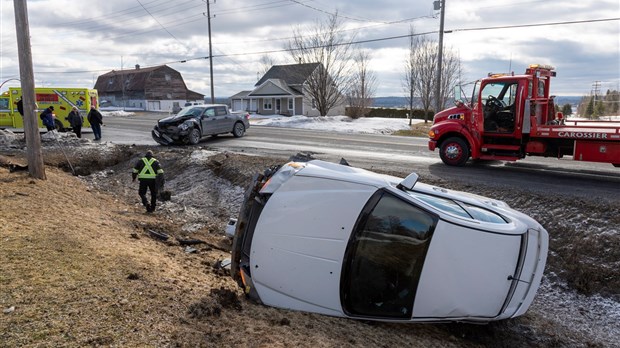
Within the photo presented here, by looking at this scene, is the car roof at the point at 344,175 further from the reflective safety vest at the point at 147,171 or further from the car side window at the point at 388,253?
the reflective safety vest at the point at 147,171

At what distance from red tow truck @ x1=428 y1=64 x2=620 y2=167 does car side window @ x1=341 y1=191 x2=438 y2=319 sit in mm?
7609

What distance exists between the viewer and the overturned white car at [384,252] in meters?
4.00

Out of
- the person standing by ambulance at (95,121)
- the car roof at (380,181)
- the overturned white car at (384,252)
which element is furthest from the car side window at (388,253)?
the person standing by ambulance at (95,121)

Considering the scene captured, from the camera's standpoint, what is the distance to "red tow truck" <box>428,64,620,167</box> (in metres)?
9.77

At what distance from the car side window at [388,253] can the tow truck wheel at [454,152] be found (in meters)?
8.15

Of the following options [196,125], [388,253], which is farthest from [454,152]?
[196,125]

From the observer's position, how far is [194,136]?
1786 centimetres

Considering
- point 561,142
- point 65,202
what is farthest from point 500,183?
point 65,202

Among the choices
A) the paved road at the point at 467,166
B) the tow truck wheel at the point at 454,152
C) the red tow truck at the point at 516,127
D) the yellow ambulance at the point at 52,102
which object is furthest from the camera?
the yellow ambulance at the point at 52,102

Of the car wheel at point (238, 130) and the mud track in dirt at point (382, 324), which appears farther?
the car wheel at point (238, 130)

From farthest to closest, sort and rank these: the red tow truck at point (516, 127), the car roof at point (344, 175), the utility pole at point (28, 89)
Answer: the utility pole at point (28, 89) < the red tow truck at point (516, 127) < the car roof at point (344, 175)

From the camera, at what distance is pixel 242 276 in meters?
4.60

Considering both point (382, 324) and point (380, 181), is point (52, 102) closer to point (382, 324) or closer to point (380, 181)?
point (380, 181)

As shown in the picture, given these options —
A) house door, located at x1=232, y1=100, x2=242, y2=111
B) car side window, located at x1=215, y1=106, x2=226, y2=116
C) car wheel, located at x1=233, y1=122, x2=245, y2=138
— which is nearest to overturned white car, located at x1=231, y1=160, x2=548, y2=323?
car side window, located at x1=215, y1=106, x2=226, y2=116
